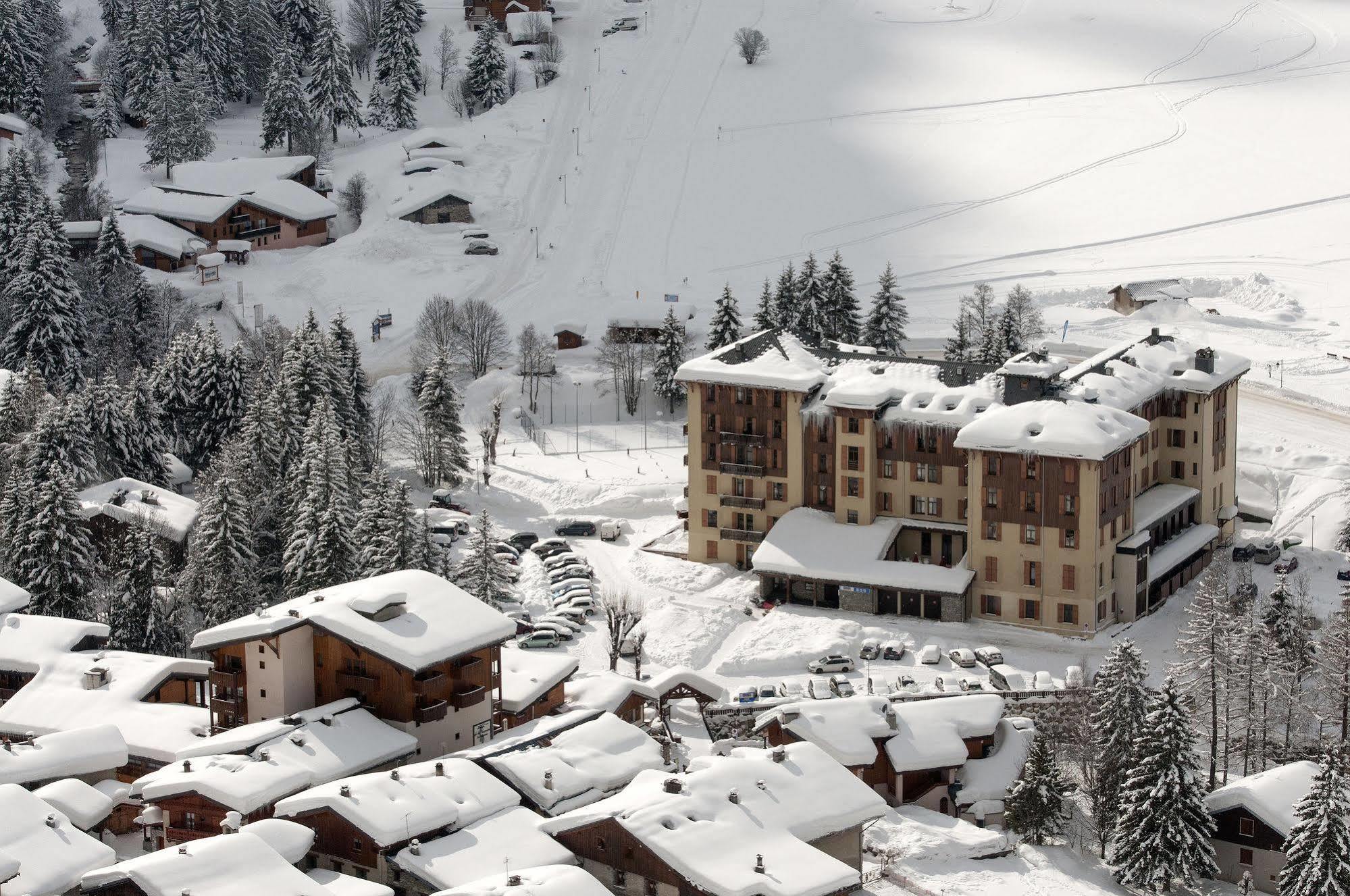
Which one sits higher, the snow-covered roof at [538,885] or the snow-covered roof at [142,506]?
the snow-covered roof at [142,506]

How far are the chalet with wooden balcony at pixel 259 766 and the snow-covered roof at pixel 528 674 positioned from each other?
549 centimetres

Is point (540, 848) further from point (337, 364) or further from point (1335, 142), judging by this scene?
point (1335, 142)

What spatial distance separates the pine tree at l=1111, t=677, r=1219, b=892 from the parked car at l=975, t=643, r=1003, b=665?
14.2m

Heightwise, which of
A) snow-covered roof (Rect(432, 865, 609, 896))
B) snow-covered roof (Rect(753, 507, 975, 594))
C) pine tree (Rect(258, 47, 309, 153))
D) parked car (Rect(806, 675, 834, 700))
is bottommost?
parked car (Rect(806, 675, 834, 700))

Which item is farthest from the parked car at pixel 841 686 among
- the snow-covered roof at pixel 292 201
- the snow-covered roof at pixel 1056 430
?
the snow-covered roof at pixel 292 201

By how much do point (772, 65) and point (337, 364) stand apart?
228 feet

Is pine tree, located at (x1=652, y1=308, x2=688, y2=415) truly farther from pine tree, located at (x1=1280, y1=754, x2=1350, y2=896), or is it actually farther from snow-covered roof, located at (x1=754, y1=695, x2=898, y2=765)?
pine tree, located at (x1=1280, y1=754, x2=1350, y2=896)

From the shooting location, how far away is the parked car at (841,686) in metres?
79.8

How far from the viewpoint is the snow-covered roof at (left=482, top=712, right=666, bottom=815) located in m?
65.9

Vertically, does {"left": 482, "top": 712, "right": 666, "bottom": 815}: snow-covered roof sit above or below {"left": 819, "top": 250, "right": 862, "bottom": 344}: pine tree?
below

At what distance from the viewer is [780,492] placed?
92.9 metres

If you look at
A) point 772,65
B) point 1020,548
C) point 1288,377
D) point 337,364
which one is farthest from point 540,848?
point 772,65

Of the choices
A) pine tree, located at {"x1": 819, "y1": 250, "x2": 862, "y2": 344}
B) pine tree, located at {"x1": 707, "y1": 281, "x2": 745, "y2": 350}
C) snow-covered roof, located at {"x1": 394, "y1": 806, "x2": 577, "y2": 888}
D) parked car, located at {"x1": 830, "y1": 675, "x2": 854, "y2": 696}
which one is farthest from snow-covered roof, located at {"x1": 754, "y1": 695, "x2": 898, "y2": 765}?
pine tree, located at {"x1": 819, "y1": 250, "x2": 862, "y2": 344}

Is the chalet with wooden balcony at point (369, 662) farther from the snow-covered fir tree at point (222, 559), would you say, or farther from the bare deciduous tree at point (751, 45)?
the bare deciduous tree at point (751, 45)
